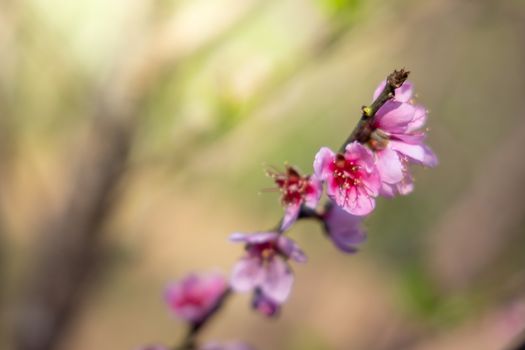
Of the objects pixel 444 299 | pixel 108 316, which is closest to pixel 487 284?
pixel 444 299

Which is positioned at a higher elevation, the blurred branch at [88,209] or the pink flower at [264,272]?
the blurred branch at [88,209]

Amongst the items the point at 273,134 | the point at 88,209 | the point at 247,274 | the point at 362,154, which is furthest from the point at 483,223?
the point at 362,154

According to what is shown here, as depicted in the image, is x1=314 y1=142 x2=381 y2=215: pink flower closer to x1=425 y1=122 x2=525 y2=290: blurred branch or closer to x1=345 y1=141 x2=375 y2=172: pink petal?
x1=345 y1=141 x2=375 y2=172: pink petal

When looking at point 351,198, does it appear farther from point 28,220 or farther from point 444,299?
point 28,220

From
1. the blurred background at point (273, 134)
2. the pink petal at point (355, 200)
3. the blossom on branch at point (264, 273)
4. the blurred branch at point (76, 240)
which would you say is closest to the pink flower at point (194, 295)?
the blossom on branch at point (264, 273)

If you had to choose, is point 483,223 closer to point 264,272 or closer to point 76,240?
point 76,240

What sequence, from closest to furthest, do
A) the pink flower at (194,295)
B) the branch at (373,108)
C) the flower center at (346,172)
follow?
the branch at (373,108)
the flower center at (346,172)
the pink flower at (194,295)

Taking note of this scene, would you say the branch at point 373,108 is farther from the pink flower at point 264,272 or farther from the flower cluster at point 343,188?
the pink flower at point 264,272

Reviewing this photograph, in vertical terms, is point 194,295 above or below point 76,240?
below
